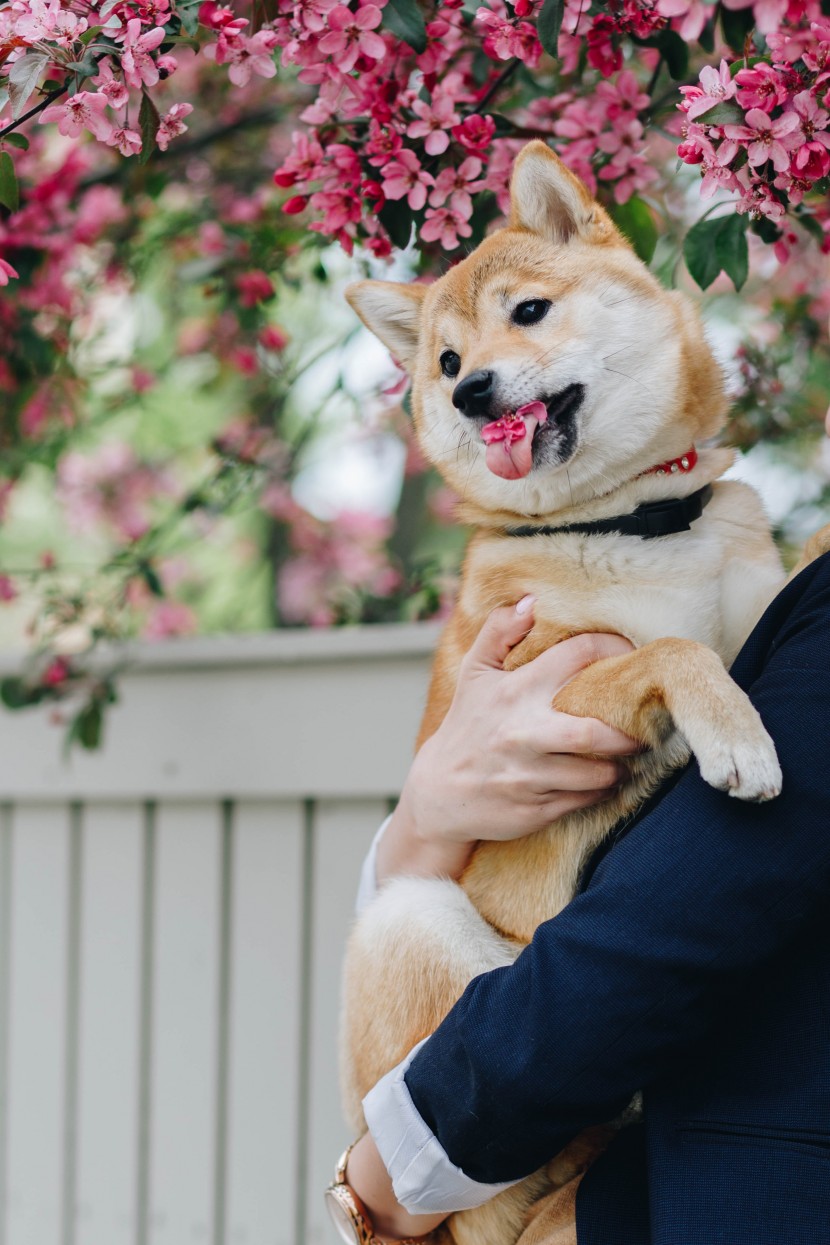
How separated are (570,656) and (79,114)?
91 centimetres

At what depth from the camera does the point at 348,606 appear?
314cm

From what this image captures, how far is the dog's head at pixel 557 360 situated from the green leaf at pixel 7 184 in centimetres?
68

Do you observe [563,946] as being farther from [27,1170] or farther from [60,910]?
[27,1170]

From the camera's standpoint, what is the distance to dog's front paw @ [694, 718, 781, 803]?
107 cm

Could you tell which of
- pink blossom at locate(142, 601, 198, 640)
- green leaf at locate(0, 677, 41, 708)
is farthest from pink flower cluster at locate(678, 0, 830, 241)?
pink blossom at locate(142, 601, 198, 640)

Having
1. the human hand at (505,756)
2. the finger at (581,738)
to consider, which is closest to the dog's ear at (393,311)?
the human hand at (505,756)

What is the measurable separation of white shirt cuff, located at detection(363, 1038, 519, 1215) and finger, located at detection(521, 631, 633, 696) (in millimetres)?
512

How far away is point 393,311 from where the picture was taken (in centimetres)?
210

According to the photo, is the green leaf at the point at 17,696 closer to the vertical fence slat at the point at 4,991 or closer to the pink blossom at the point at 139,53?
the vertical fence slat at the point at 4,991

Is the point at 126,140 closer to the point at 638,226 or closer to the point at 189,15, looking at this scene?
the point at 189,15

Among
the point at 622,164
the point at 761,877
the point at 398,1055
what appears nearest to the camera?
the point at 761,877

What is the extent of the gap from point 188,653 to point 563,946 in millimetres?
1549

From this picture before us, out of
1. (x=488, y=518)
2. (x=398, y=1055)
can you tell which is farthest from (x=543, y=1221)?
(x=488, y=518)

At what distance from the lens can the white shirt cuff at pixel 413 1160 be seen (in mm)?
1252
